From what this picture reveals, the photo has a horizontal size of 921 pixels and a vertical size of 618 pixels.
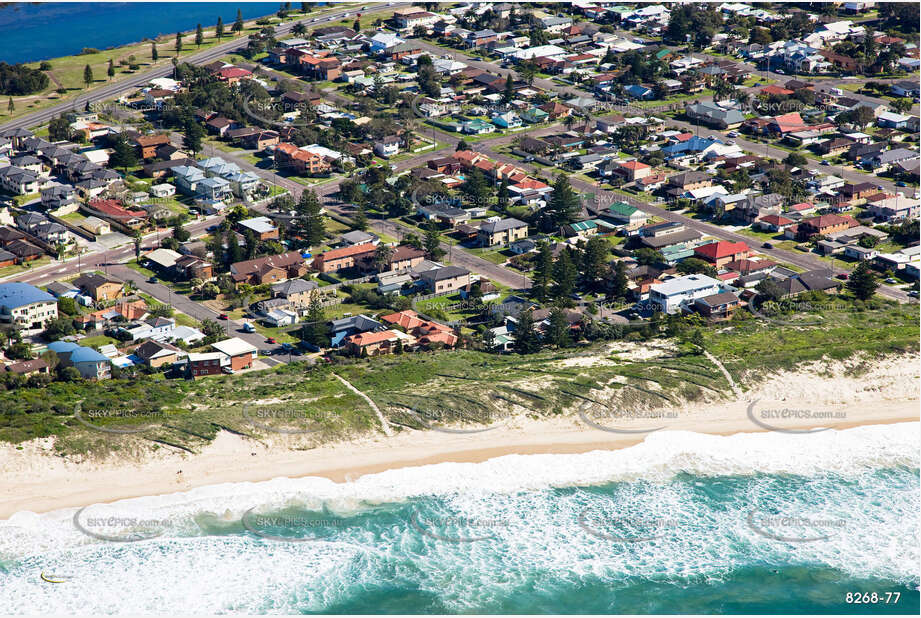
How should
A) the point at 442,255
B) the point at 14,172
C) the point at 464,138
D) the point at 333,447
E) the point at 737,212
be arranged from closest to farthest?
the point at 333,447 → the point at 442,255 → the point at 737,212 → the point at 14,172 → the point at 464,138

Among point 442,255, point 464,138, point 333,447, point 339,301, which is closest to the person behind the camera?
point 333,447

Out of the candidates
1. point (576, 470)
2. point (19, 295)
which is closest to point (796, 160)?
point (576, 470)

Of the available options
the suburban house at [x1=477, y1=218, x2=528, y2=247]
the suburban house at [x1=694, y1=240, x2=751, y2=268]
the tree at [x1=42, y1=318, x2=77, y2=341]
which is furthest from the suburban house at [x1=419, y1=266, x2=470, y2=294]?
the tree at [x1=42, y1=318, x2=77, y2=341]

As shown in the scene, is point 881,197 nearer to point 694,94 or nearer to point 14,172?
point 694,94

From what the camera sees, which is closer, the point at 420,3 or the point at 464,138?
the point at 464,138

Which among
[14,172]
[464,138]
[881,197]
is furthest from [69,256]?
[881,197]

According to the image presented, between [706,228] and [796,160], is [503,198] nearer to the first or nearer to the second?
[706,228]

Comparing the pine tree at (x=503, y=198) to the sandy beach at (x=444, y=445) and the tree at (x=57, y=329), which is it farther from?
the tree at (x=57, y=329)
